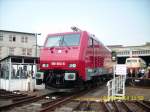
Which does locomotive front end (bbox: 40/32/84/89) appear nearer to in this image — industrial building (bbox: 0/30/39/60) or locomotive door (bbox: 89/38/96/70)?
locomotive door (bbox: 89/38/96/70)

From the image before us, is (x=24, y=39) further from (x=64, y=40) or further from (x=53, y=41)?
(x=64, y=40)

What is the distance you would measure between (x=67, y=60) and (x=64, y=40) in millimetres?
1455

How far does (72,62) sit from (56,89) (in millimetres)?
1524

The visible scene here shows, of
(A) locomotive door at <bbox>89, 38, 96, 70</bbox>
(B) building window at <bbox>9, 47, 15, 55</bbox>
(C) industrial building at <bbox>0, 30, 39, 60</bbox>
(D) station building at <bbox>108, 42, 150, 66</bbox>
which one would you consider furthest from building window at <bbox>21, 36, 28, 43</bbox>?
(A) locomotive door at <bbox>89, 38, 96, 70</bbox>

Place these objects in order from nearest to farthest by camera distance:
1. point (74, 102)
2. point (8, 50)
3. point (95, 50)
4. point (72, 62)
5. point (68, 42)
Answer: point (74, 102) → point (72, 62) → point (68, 42) → point (95, 50) → point (8, 50)

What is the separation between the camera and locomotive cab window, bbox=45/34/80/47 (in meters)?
13.4

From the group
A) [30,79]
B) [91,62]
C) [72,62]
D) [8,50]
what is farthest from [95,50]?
[8,50]

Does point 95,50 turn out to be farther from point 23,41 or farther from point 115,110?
point 23,41

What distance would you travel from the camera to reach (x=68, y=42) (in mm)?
13547

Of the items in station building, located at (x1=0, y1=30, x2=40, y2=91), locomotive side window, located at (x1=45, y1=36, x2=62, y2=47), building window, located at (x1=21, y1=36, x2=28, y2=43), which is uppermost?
building window, located at (x1=21, y1=36, x2=28, y2=43)

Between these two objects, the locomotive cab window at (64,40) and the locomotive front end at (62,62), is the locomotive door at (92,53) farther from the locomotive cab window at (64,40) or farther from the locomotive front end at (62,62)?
the locomotive front end at (62,62)

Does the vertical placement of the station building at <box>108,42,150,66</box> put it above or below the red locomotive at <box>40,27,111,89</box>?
above

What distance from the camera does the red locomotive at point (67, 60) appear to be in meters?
12.5

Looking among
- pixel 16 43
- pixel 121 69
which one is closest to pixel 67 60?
pixel 121 69
